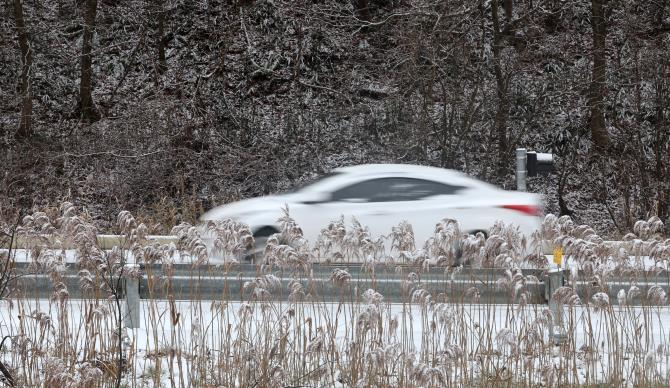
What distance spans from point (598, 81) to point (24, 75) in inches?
543

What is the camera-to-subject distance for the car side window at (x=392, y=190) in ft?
40.8

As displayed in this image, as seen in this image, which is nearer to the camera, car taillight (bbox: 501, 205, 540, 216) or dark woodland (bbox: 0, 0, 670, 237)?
car taillight (bbox: 501, 205, 540, 216)

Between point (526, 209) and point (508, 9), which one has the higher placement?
point (508, 9)

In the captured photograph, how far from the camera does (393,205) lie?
12289mm

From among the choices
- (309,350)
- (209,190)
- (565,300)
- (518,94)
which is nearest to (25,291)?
(309,350)

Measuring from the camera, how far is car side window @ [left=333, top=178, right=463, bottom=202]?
40.8 ft

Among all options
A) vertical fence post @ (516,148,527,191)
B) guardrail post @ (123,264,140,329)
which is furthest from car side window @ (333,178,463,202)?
guardrail post @ (123,264,140,329)

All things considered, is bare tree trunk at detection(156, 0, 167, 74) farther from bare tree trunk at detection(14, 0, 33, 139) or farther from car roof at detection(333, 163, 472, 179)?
car roof at detection(333, 163, 472, 179)

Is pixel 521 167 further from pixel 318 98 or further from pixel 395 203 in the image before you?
pixel 318 98

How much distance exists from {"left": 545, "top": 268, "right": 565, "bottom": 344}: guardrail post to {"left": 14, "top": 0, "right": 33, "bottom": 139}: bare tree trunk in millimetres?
18216

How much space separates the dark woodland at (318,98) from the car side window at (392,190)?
890 centimetres

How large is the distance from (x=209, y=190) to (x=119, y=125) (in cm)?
263

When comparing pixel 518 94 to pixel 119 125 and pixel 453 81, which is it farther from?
pixel 119 125

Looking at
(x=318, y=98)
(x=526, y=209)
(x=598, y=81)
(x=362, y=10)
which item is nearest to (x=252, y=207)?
(x=526, y=209)
